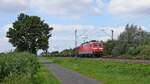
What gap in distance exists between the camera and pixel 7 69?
3206cm

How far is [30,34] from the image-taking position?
98.6 m

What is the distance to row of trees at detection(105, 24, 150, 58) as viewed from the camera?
297ft

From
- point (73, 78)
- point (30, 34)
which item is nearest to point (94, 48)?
point (30, 34)

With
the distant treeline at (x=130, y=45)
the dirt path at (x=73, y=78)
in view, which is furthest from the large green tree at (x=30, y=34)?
the dirt path at (x=73, y=78)

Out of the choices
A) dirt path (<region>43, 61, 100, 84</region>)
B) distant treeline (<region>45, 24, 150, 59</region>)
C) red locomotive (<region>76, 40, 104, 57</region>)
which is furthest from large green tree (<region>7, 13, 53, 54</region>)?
dirt path (<region>43, 61, 100, 84</region>)

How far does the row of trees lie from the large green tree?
55.2 ft

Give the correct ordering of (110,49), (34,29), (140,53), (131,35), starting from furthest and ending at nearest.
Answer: (131,35)
(110,49)
(34,29)
(140,53)

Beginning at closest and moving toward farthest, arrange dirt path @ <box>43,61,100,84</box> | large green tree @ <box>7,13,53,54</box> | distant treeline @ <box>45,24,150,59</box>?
dirt path @ <box>43,61,100,84</box> < distant treeline @ <box>45,24,150,59</box> < large green tree @ <box>7,13,53,54</box>

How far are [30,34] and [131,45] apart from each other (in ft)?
73.5

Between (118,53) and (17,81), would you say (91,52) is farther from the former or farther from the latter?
(17,81)

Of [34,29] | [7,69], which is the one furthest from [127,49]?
[7,69]

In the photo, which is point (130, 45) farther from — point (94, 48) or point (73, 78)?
point (73, 78)

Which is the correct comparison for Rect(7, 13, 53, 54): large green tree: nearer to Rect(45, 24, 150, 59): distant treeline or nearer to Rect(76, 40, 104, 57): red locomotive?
Rect(76, 40, 104, 57): red locomotive

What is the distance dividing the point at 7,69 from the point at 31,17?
223 feet
